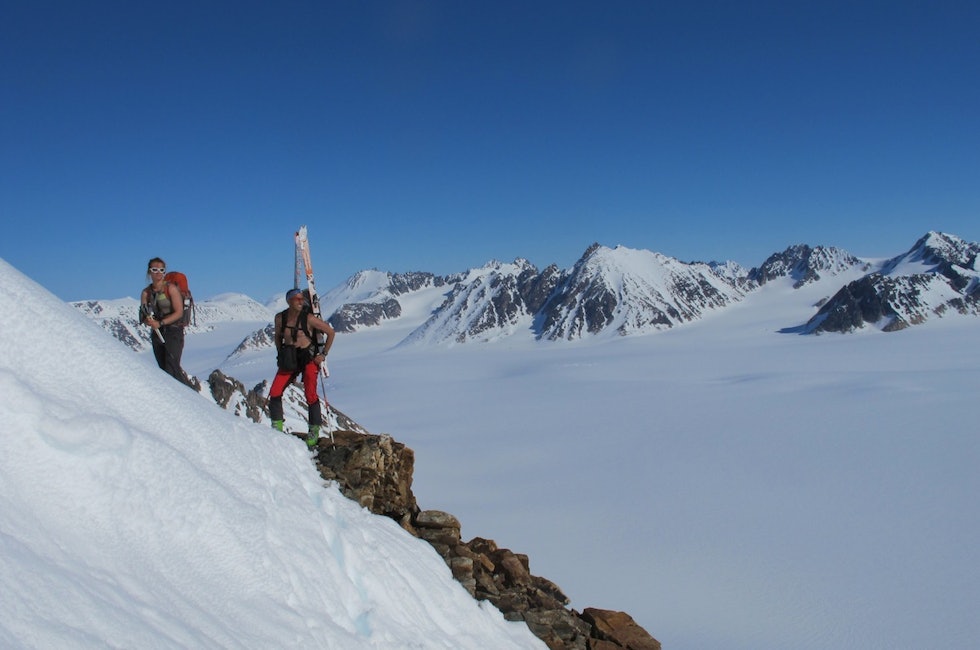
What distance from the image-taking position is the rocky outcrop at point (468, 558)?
1062 centimetres

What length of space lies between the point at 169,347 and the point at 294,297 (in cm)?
257

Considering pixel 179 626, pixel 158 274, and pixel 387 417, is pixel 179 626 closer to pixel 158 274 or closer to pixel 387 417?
pixel 158 274

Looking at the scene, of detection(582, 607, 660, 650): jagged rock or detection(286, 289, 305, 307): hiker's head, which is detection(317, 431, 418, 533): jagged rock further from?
detection(582, 607, 660, 650): jagged rock

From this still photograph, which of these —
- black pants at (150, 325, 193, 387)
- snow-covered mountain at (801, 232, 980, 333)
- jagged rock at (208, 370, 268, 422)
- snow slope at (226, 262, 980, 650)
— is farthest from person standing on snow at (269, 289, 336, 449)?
snow-covered mountain at (801, 232, 980, 333)

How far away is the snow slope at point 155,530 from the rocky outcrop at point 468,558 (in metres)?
1.31

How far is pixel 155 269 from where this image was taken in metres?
10.1

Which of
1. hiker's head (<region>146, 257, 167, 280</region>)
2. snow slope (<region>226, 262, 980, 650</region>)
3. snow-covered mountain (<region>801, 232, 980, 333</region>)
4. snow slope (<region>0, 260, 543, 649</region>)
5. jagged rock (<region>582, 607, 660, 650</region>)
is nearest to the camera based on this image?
snow slope (<region>0, 260, 543, 649</region>)

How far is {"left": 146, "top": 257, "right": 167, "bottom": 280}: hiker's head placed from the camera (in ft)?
33.0

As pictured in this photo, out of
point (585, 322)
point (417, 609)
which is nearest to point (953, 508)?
point (417, 609)

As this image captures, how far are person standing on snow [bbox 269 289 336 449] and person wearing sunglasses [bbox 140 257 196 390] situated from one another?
1.84 m

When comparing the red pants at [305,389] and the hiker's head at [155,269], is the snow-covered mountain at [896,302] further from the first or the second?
the hiker's head at [155,269]

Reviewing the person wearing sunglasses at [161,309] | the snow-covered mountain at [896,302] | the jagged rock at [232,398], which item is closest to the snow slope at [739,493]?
the jagged rock at [232,398]

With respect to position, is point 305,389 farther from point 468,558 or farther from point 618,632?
point 618,632

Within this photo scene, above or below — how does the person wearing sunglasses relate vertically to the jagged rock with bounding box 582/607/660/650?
above
